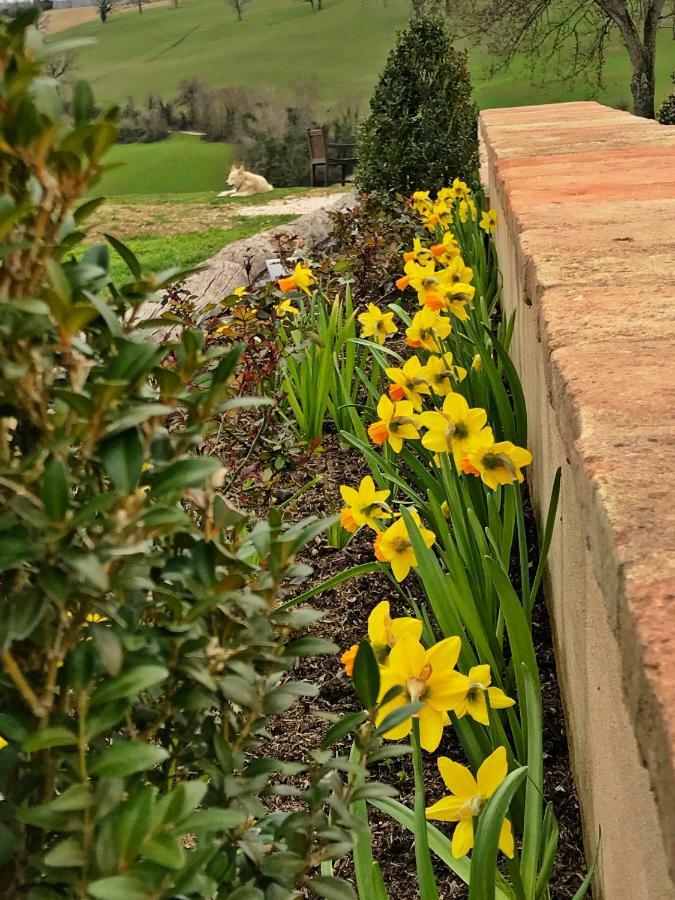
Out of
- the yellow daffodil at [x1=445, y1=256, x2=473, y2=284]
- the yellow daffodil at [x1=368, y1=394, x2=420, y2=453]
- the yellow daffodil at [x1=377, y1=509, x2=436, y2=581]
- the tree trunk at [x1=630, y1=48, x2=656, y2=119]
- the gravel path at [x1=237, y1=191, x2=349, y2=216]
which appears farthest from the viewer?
the gravel path at [x1=237, y1=191, x2=349, y2=216]

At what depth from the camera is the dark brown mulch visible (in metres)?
1.34

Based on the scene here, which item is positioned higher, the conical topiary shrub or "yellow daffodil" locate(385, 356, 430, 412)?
the conical topiary shrub

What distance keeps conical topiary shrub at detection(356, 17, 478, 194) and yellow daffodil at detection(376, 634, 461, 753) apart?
5233 mm

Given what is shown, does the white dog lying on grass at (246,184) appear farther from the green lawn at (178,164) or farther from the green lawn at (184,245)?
the green lawn at (178,164)

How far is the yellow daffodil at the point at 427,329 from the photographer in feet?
6.39

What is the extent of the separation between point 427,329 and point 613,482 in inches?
50.6

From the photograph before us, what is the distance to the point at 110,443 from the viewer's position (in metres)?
0.58

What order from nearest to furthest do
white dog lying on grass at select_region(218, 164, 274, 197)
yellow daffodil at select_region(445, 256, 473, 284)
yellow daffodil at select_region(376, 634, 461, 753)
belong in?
yellow daffodil at select_region(376, 634, 461, 753) < yellow daffodil at select_region(445, 256, 473, 284) < white dog lying on grass at select_region(218, 164, 274, 197)

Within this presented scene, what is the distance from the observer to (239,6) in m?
47.3

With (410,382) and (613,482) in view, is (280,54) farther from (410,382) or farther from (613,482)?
(613,482)

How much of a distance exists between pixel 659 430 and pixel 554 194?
57.6 inches

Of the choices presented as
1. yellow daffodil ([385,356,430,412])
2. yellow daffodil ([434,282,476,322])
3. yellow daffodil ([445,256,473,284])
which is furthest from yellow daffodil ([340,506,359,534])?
yellow daffodil ([445,256,473,284])

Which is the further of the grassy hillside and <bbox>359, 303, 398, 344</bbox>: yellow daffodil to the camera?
the grassy hillside

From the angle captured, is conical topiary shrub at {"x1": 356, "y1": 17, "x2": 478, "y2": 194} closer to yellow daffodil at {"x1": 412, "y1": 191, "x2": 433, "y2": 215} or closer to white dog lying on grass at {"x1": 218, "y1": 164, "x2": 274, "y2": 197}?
yellow daffodil at {"x1": 412, "y1": 191, "x2": 433, "y2": 215}
